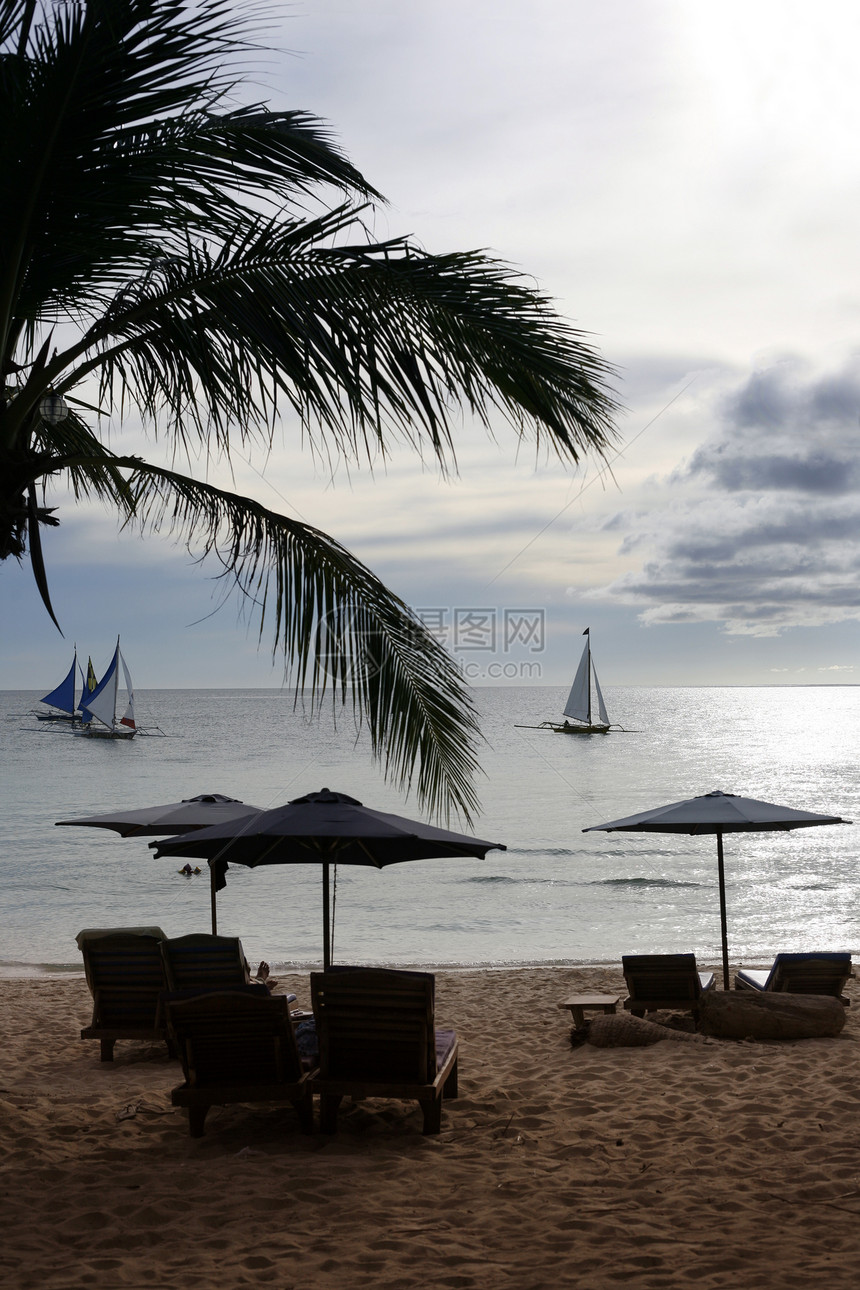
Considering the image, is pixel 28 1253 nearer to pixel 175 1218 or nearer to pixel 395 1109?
pixel 175 1218

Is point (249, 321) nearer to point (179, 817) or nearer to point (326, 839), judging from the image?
point (326, 839)

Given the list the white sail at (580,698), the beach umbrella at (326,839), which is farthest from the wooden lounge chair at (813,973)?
the white sail at (580,698)

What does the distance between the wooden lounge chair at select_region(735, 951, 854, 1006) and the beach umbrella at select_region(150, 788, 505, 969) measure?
14.8ft

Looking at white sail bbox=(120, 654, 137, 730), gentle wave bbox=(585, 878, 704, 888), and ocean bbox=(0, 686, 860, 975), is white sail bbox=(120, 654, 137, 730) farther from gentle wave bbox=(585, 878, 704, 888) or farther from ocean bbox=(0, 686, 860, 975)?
gentle wave bbox=(585, 878, 704, 888)

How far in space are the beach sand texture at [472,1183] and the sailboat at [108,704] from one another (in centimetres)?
6743

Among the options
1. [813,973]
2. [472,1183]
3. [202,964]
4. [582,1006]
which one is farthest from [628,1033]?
[472,1183]

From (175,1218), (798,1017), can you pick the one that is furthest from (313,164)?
(798,1017)

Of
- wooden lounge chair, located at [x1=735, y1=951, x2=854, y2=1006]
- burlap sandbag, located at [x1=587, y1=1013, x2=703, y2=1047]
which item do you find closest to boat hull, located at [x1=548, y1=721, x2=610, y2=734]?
wooden lounge chair, located at [x1=735, y1=951, x2=854, y2=1006]

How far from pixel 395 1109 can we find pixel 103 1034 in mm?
2972

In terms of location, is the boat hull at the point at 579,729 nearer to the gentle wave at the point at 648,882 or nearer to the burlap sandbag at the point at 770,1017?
the gentle wave at the point at 648,882

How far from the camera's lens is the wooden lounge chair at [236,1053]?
5477mm

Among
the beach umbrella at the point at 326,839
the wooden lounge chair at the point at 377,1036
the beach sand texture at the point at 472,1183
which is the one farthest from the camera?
the beach umbrella at the point at 326,839

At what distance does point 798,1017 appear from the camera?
8.51m

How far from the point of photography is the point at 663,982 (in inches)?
363
